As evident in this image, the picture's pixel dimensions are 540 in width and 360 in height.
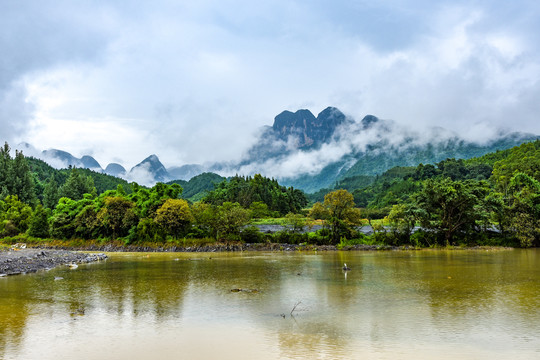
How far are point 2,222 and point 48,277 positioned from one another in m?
51.6

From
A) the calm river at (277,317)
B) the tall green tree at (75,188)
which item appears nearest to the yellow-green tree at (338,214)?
the calm river at (277,317)

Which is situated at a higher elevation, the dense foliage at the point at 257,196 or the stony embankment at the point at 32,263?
the dense foliage at the point at 257,196

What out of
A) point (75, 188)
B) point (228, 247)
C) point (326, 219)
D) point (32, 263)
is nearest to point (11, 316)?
point (32, 263)

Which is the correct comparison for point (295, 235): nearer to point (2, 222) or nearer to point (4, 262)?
point (4, 262)

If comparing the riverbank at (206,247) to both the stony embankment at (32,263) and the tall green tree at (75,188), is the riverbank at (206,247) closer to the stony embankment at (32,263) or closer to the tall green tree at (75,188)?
the stony embankment at (32,263)

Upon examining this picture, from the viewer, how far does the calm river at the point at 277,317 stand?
9.77 m

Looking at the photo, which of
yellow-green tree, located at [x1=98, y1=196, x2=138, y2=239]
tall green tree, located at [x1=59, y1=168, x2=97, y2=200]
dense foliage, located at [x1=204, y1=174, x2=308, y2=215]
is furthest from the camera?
dense foliage, located at [x1=204, y1=174, x2=308, y2=215]

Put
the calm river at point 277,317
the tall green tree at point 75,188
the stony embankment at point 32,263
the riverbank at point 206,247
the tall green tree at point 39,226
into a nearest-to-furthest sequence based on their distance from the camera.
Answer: the calm river at point 277,317 → the stony embankment at point 32,263 → the riverbank at point 206,247 → the tall green tree at point 39,226 → the tall green tree at point 75,188

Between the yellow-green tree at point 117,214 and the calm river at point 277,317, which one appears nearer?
the calm river at point 277,317

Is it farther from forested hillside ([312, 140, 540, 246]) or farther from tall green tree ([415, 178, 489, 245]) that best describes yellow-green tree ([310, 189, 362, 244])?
tall green tree ([415, 178, 489, 245])

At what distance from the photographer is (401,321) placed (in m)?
12.3

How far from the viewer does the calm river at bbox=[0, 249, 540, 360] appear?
9.77m

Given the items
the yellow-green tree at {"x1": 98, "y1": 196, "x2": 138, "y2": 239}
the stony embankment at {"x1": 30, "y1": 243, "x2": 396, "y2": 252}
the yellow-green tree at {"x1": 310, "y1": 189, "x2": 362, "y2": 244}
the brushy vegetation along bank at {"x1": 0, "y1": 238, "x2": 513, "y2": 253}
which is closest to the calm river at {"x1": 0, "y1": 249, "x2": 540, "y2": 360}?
the brushy vegetation along bank at {"x1": 0, "y1": 238, "x2": 513, "y2": 253}

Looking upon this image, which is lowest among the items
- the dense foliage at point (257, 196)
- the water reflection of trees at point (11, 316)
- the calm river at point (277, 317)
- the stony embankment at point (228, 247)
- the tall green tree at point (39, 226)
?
the stony embankment at point (228, 247)
